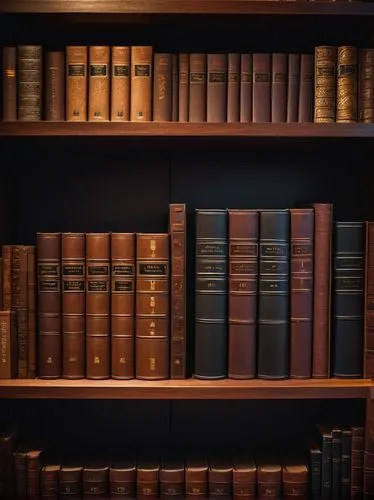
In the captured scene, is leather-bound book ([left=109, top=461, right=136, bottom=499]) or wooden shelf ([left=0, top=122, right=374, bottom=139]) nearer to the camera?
wooden shelf ([left=0, top=122, right=374, bottom=139])

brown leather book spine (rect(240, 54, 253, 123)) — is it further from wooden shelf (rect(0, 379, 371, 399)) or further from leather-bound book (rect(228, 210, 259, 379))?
wooden shelf (rect(0, 379, 371, 399))

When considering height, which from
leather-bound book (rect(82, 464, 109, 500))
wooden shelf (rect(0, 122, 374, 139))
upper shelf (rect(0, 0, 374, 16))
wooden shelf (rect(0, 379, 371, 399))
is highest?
upper shelf (rect(0, 0, 374, 16))

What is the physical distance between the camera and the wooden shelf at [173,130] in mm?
1439

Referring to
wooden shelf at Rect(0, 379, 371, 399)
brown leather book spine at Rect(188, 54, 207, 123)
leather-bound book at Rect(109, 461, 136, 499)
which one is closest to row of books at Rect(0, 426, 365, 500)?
leather-bound book at Rect(109, 461, 136, 499)

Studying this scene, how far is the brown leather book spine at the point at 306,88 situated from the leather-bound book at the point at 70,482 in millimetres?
942

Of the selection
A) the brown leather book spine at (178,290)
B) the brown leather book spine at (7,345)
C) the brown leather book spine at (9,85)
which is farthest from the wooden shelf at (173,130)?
the brown leather book spine at (7,345)

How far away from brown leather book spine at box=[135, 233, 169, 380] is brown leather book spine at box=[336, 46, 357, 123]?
18.4 inches

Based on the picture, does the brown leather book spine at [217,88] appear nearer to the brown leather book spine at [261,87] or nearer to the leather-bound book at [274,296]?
the brown leather book spine at [261,87]

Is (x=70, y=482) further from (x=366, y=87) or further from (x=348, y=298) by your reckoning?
(x=366, y=87)

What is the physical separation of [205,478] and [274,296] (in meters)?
0.44

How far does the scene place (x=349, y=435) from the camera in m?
1.54

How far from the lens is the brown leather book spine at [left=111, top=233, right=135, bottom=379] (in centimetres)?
151

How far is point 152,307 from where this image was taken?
59.6 inches

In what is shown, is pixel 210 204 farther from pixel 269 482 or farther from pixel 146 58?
pixel 269 482
